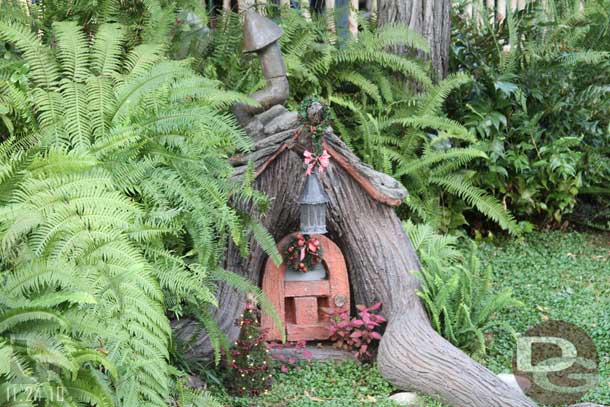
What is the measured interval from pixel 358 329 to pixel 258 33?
76.4 inches

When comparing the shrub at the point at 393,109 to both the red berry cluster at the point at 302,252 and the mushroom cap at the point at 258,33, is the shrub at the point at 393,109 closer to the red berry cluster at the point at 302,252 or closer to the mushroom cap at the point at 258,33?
the mushroom cap at the point at 258,33

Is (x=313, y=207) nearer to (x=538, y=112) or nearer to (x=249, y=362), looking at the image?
(x=249, y=362)

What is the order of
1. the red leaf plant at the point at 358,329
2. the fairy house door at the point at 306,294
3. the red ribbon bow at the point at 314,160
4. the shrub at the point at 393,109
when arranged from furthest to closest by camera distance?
the shrub at the point at 393,109
the fairy house door at the point at 306,294
the red leaf plant at the point at 358,329
the red ribbon bow at the point at 314,160

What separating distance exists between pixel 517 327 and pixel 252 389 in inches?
76.9

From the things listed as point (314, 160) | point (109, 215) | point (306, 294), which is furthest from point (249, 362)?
point (109, 215)

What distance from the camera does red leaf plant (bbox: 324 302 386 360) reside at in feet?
16.8

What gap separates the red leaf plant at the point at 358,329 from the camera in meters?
5.12

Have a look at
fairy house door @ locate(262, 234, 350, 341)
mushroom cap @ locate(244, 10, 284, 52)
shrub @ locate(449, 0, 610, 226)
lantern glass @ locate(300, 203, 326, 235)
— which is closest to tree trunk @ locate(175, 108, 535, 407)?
fairy house door @ locate(262, 234, 350, 341)

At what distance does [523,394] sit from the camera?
4508mm

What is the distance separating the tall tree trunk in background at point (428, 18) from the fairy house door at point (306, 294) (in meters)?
2.73

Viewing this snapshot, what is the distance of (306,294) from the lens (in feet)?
17.3

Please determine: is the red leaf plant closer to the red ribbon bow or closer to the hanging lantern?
the hanging lantern

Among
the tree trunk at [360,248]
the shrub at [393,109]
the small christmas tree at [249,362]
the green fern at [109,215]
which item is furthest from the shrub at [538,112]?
the small christmas tree at [249,362]

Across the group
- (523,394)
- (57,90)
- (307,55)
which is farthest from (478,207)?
(57,90)
